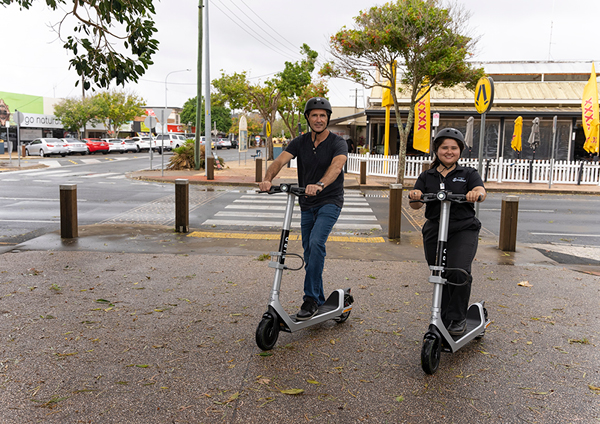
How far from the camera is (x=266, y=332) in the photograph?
375 cm

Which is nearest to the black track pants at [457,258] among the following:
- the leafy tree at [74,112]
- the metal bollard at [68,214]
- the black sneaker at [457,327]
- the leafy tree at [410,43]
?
the black sneaker at [457,327]

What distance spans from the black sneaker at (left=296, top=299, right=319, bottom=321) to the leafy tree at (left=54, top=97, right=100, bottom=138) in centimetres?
5670

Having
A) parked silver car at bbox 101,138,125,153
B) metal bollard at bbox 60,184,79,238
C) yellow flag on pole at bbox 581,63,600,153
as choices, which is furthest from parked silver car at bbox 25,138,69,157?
yellow flag on pole at bbox 581,63,600,153

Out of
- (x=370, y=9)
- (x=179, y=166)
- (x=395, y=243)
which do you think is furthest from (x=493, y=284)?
(x=179, y=166)

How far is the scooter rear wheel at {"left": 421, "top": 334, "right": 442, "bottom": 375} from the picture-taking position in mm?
3344

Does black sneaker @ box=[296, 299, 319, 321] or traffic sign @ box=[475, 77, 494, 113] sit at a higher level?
traffic sign @ box=[475, 77, 494, 113]

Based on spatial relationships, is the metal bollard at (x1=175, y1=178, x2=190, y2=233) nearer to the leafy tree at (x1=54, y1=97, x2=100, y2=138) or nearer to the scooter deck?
the scooter deck

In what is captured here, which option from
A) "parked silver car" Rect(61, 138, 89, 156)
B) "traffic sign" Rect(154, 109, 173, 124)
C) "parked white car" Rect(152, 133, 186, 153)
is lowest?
"parked silver car" Rect(61, 138, 89, 156)

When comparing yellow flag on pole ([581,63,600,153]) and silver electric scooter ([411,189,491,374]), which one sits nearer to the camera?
silver electric scooter ([411,189,491,374])

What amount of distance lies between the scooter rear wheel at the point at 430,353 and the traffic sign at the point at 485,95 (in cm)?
585

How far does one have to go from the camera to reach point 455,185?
3.80 metres

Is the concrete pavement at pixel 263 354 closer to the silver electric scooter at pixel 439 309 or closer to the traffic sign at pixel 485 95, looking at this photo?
the silver electric scooter at pixel 439 309

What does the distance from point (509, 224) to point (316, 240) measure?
485 cm

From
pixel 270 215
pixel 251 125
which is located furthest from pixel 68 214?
pixel 251 125
